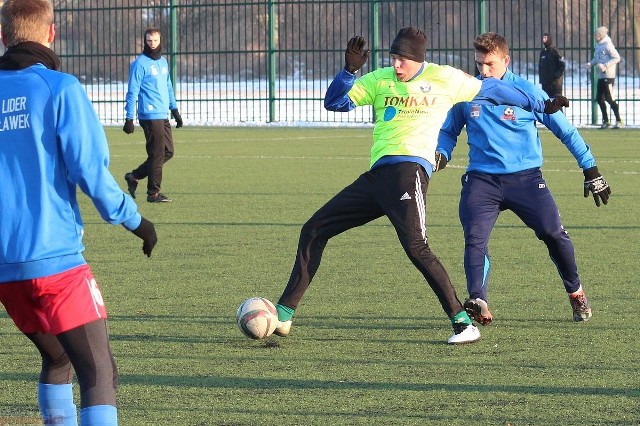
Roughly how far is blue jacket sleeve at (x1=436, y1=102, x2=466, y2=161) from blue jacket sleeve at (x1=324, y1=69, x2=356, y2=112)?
0.90m

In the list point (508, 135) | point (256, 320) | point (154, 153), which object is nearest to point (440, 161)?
point (508, 135)

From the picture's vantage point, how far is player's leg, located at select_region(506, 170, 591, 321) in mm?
8180

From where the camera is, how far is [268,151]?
918 inches

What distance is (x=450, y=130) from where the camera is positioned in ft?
27.7

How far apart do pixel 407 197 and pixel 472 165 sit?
90cm

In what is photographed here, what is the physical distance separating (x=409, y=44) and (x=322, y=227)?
1145 mm

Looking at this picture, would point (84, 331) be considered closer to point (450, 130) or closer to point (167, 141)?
point (450, 130)

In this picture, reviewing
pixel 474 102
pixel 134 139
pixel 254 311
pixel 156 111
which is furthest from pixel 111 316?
pixel 134 139

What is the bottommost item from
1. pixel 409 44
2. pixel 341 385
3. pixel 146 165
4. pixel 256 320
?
pixel 341 385

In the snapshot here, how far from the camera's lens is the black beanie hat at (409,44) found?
7586 millimetres

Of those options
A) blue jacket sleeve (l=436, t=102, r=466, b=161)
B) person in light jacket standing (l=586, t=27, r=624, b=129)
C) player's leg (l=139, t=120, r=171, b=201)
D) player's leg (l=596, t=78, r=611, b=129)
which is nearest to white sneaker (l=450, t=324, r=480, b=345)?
blue jacket sleeve (l=436, t=102, r=466, b=161)

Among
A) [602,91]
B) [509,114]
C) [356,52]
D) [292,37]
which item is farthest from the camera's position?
[292,37]

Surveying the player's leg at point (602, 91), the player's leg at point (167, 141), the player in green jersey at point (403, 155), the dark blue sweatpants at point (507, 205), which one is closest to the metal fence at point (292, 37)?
the player's leg at point (602, 91)

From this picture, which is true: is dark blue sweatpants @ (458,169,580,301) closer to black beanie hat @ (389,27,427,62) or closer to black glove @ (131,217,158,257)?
black beanie hat @ (389,27,427,62)
